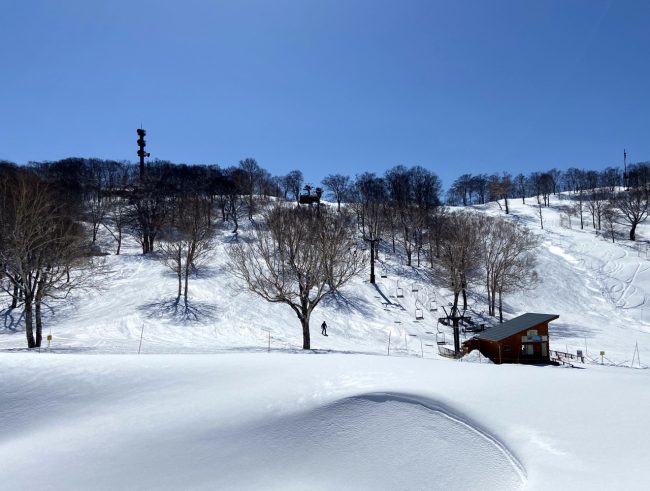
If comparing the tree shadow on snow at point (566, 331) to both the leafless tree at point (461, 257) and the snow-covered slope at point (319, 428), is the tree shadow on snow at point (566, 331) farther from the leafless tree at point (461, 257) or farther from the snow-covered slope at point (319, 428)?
the snow-covered slope at point (319, 428)

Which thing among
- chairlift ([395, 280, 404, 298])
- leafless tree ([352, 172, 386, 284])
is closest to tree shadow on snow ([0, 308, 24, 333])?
chairlift ([395, 280, 404, 298])

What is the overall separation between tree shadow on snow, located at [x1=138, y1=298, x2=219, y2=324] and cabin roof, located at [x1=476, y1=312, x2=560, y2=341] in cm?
2219

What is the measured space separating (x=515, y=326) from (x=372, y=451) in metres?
24.3

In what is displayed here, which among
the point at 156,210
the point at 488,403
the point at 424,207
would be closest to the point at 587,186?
the point at 424,207

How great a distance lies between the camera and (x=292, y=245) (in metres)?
27.7

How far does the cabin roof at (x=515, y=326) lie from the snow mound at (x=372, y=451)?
21.6 metres

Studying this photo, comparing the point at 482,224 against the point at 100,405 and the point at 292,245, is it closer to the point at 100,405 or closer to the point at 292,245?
the point at 292,245

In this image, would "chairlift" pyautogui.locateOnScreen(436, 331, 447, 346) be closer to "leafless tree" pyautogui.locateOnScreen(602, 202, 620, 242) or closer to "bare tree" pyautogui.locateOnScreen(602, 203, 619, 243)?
"bare tree" pyautogui.locateOnScreen(602, 203, 619, 243)

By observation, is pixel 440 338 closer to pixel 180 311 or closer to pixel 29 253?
pixel 180 311

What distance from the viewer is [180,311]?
111ft

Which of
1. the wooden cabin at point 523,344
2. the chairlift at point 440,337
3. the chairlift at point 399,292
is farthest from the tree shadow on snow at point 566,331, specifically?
the chairlift at point 399,292

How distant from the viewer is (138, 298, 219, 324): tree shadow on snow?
3244cm

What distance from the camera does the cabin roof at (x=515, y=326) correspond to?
27.6 m

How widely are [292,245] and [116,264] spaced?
29.5 metres
